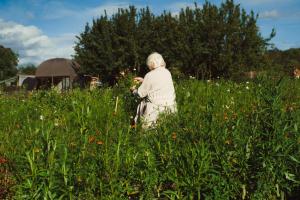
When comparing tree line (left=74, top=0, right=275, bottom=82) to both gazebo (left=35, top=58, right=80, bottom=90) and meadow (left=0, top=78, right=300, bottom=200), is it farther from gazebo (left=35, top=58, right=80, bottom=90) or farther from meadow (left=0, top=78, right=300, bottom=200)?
meadow (left=0, top=78, right=300, bottom=200)

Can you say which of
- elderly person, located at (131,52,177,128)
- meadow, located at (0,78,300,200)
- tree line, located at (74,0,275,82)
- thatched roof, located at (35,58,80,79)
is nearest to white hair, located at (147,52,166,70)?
elderly person, located at (131,52,177,128)

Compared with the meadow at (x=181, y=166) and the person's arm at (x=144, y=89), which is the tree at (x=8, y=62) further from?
the meadow at (x=181, y=166)

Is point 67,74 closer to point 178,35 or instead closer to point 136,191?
point 178,35

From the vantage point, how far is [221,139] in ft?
13.7

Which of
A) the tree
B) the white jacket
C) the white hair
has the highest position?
the tree

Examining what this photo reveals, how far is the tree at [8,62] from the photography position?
90.5 metres

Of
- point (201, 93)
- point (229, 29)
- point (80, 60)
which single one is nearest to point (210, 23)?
point (229, 29)

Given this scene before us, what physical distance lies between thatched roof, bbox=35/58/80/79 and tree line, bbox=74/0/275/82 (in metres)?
6.06

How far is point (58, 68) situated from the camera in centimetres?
4281

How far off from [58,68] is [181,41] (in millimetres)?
16654

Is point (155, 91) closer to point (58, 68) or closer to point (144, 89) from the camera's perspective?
point (144, 89)

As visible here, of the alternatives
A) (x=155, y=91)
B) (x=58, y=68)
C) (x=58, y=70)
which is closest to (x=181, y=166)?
(x=155, y=91)

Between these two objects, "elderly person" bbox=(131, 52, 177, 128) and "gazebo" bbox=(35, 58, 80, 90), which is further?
"gazebo" bbox=(35, 58, 80, 90)

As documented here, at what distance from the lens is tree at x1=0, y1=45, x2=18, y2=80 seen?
90.5 meters
